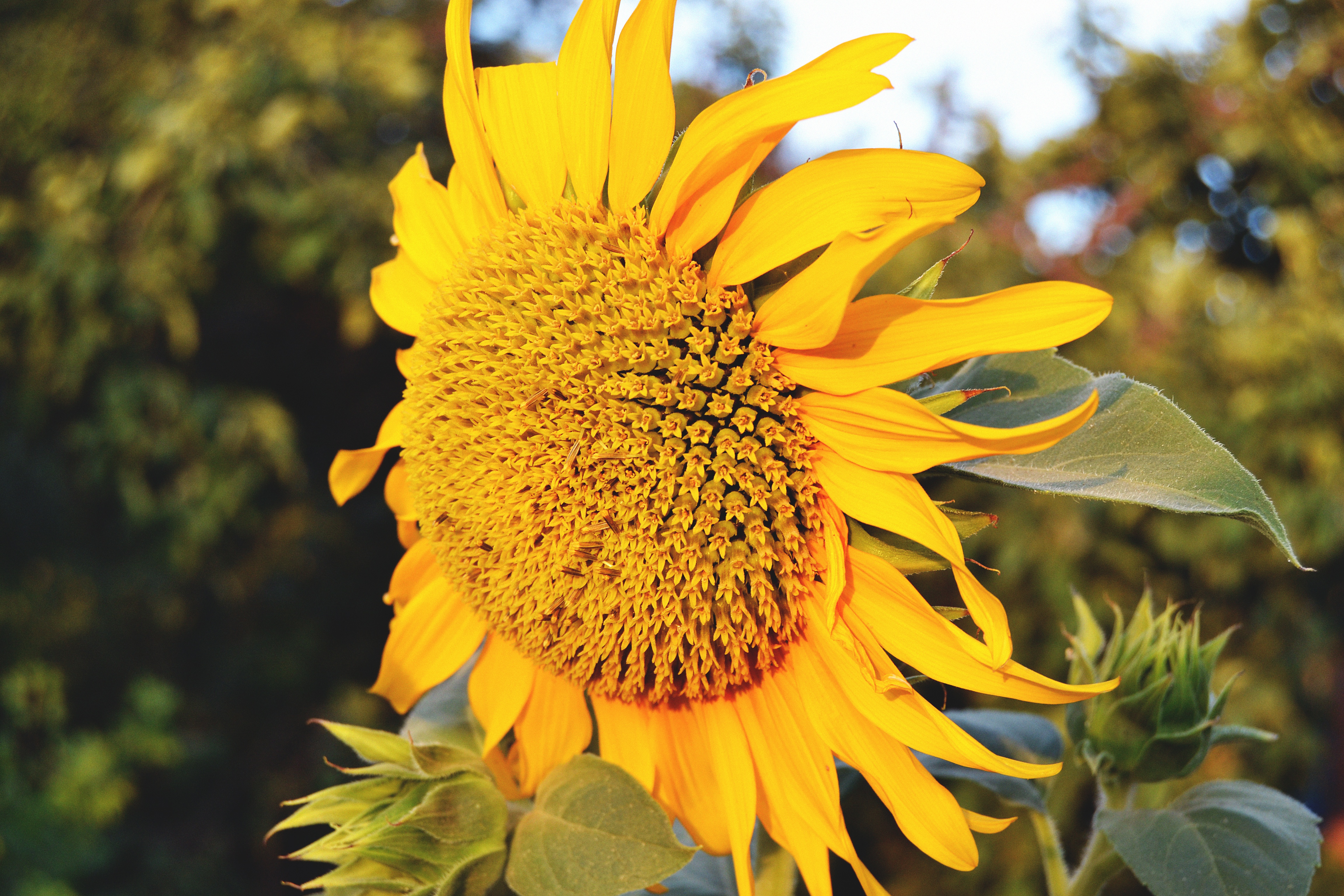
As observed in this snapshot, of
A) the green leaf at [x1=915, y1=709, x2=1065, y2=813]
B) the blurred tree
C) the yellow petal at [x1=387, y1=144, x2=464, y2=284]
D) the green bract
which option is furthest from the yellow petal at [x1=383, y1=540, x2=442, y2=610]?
the blurred tree

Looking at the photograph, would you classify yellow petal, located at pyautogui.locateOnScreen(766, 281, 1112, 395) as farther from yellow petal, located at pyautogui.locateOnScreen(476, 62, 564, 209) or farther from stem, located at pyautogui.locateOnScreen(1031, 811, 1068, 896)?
stem, located at pyautogui.locateOnScreen(1031, 811, 1068, 896)

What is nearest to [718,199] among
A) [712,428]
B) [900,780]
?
[712,428]

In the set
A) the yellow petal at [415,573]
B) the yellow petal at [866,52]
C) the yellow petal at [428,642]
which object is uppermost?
the yellow petal at [866,52]

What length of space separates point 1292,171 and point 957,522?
3.15 m

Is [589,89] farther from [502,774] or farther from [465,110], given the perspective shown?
[502,774]

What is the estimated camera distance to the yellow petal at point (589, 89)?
2.16ft

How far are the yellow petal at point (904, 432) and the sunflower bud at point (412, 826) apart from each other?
1.36ft

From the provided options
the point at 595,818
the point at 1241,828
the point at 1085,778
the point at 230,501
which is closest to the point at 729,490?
the point at 595,818

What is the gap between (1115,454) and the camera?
0.60 m

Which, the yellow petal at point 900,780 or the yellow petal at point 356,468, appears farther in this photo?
the yellow petal at point 356,468

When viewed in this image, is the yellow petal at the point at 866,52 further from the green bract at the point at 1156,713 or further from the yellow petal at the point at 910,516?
the green bract at the point at 1156,713

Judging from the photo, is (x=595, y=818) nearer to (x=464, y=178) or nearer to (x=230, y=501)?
(x=464, y=178)

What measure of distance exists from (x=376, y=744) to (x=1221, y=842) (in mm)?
684

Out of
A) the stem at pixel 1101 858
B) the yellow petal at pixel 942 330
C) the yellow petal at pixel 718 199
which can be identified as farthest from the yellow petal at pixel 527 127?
the stem at pixel 1101 858
